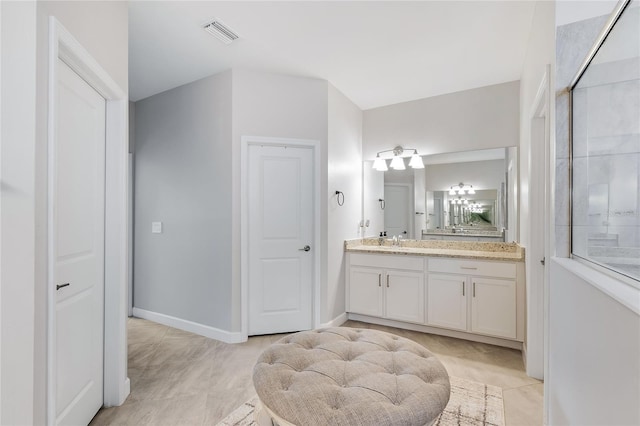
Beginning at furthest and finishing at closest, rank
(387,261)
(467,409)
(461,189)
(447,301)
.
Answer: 1. (461,189)
2. (387,261)
3. (447,301)
4. (467,409)

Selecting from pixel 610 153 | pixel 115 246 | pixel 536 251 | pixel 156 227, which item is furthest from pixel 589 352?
pixel 156 227

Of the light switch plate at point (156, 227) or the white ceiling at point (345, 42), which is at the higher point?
the white ceiling at point (345, 42)

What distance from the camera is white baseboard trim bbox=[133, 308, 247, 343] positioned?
2.92m

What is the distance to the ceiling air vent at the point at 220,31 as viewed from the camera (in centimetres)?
227

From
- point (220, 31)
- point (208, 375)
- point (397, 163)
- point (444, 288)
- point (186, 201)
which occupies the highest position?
point (220, 31)

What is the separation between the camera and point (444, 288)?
3.02m

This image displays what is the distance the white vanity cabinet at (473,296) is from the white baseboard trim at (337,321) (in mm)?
896

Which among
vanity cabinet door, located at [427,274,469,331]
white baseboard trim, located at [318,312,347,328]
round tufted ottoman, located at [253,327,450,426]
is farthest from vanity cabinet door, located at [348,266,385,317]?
round tufted ottoman, located at [253,327,450,426]

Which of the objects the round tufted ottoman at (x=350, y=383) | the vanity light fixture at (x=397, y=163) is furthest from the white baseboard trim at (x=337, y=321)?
the vanity light fixture at (x=397, y=163)

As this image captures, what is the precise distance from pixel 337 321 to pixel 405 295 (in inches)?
30.1

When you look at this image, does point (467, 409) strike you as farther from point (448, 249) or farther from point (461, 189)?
point (461, 189)

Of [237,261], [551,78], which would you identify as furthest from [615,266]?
[237,261]

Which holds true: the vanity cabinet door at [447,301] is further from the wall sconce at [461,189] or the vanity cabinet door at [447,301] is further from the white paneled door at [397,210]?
the wall sconce at [461,189]

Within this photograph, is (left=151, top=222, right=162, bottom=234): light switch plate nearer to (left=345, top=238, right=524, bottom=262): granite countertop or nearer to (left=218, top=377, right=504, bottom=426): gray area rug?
(left=345, top=238, right=524, bottom=262): granite countertop
